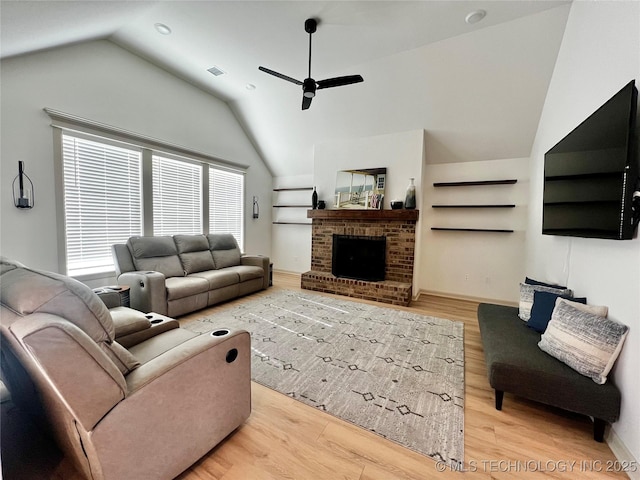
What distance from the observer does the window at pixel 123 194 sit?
10.4 feet

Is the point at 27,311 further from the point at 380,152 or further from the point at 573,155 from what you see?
the point at 380,152

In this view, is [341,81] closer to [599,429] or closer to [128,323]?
[128,323]

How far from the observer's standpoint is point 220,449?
1.46 metres

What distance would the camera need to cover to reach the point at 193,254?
13.4ft

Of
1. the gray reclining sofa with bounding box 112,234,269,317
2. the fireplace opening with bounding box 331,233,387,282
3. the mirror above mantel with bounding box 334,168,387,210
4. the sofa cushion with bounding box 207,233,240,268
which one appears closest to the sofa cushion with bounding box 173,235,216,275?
the gray reclining sofa with bounding box 112,234,269,317

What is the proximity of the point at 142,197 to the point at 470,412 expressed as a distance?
468 centimetres

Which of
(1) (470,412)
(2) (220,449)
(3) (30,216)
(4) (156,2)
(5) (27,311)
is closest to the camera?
(5) (27,311)

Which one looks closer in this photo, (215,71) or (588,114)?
(588,114)

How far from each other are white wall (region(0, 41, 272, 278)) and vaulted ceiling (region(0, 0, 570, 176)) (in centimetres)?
20

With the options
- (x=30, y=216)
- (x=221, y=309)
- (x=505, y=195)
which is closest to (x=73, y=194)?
(x=30, y=216)

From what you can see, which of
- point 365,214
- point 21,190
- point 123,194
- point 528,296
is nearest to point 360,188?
point 365,214

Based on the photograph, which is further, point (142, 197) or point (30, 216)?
point (142, 197)

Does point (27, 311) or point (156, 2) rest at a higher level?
point (156, 2)

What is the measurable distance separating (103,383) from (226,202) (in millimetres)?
4671
